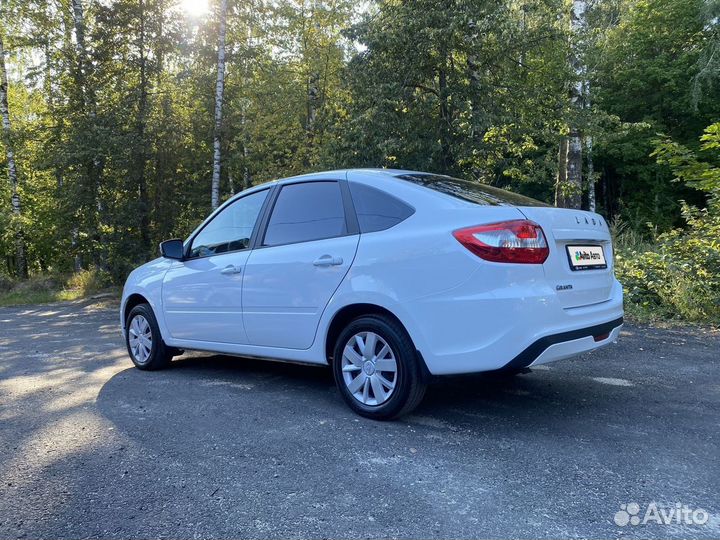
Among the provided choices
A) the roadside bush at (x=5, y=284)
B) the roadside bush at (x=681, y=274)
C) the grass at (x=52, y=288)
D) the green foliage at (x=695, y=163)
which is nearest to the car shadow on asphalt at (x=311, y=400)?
the roadside bush at (x=681, y=274)

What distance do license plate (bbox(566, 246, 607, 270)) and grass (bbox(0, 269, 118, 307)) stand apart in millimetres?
14313

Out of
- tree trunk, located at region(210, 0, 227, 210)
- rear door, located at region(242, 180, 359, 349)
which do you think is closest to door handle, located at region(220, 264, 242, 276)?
rear door, located at region(242, 180, 359, 349)

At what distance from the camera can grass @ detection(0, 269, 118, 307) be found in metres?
15.8

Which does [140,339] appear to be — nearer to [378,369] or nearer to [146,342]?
[146,342]

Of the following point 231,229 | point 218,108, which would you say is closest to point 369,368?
point 231,229

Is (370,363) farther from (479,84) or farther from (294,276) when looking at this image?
(479,84)

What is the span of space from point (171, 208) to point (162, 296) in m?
11.1

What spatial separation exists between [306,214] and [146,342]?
253cm

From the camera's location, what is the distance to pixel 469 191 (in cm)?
402

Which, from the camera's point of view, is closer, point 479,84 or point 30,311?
point 479,84

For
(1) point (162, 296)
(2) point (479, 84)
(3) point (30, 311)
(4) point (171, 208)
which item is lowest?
(3) point (30, 311)

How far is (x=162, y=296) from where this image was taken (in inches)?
214

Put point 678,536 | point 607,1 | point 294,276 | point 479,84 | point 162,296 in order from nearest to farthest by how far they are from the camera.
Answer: point 678,536 < point 294,276 < point 162,296 < point 479,84 < point 607,1

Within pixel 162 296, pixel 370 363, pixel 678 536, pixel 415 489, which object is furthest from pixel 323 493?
pixel 162 296
